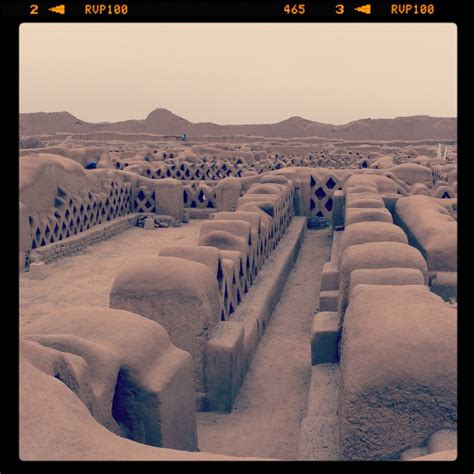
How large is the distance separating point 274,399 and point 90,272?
5.91 metres

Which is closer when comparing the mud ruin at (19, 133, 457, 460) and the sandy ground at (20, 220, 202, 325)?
the mud ruin at (19, 133, 457, 460)

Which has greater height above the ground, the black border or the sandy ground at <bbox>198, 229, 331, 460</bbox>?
the black border

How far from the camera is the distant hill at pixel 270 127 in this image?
57625 millimetres

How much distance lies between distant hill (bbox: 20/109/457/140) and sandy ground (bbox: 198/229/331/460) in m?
50.4

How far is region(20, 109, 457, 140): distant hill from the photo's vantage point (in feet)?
189

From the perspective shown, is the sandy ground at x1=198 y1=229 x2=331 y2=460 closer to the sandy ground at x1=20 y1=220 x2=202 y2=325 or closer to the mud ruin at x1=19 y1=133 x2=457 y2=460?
the mud ruin at x1=19 y1=133 x2=457 y2=460

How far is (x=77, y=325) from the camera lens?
13.5 ft
